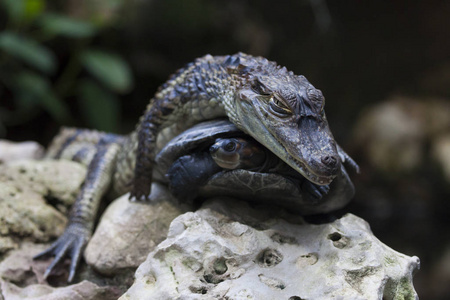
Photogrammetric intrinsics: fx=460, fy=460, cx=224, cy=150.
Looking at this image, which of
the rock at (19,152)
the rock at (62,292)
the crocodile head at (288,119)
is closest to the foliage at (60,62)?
the rock at (19,152)

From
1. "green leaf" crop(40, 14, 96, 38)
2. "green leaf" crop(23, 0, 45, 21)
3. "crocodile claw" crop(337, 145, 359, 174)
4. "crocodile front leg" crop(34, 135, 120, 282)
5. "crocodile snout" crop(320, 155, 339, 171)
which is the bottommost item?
"crocodile front leg" crop(34, 135, 120, 282)

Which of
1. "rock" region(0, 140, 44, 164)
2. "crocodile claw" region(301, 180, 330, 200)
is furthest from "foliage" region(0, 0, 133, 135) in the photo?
"crocodile claw" region(301, 180, 330, 200)

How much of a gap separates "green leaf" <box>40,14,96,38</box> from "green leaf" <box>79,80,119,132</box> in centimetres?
74

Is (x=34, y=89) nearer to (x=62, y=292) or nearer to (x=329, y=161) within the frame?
(x=62, y=292)

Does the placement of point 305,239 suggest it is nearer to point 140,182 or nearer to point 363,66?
point 140,182

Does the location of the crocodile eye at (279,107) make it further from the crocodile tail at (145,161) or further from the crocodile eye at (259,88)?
the crocodile tail at (145,161)

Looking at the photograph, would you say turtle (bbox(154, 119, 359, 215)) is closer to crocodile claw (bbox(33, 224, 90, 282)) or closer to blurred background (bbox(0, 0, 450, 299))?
crocodile claw (bbox(33, 224, 90, 282))

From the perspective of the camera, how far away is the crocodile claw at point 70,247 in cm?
212

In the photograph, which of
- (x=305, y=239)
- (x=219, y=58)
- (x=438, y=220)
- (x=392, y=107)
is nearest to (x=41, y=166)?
(x=219, y=58)

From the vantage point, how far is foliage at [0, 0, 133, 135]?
169 inches

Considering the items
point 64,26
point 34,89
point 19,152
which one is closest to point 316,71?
point 64,26

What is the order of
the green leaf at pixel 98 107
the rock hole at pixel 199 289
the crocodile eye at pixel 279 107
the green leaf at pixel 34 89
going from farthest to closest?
the green leaf at pixel 98 107
the green leaf at pixel 34 89
the crocodile eye at pixel 279 107
the rock hole at pixel 199 289

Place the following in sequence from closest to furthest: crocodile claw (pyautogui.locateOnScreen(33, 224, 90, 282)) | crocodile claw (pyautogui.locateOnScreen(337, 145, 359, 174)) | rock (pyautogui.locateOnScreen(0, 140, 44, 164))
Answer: crocodile claw (pyautogui.locateOnScreen(337, 145, 359, 174)) → crocodile claw (pyautogui.locateOnScreen(33, 224, 90, 282)) → rock (pyautogui.locateOnScreen(0, 140, 44, 164))

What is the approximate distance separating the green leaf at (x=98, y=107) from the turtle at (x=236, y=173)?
3.15m
